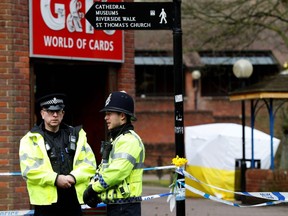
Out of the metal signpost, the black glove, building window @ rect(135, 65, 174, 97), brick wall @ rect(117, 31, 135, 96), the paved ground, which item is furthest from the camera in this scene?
building window @ rect(135, 65, 174, 97)

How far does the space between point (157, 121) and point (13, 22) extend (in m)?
31.9

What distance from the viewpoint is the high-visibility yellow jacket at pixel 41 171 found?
762 centimetres

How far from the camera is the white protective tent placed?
64.8 feet

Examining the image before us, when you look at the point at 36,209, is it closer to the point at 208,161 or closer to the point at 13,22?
the point at 13,22

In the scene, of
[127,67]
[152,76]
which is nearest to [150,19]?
[127,67]

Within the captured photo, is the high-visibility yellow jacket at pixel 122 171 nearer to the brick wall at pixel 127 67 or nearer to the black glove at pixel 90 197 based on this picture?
the black glove at pixel 90 197

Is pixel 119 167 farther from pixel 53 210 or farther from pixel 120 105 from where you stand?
pixel 53 210

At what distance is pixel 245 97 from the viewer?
1859 cm

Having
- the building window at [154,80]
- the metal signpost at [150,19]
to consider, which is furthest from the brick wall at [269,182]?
the building window at [154,80]

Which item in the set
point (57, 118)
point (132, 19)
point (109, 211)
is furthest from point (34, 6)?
point (109, 211)

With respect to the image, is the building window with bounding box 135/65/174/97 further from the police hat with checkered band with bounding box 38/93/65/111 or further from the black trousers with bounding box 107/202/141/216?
the black trousers with bounding box 107/202/141/216

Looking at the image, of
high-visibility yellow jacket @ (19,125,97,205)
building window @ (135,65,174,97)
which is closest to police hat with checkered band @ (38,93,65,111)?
high-visibility yellow jacket @ (19,125,97,205)

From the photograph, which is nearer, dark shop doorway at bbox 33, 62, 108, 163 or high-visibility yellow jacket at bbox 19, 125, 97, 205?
high-visibility yellow jacket at bbox 19, 125, 97, 205

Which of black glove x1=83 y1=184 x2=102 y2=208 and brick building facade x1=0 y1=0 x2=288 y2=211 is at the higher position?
brick building facade x1=0 y1=0 x2=288 y2=211
